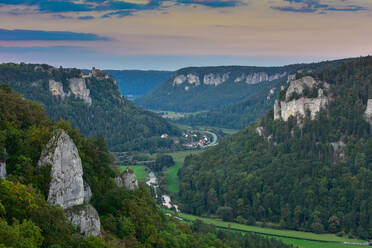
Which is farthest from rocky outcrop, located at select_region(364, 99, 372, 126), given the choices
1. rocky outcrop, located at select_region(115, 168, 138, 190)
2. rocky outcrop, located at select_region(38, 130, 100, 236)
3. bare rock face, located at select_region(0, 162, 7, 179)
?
bare rock face, located at select_region(0, 162, 7, 179)

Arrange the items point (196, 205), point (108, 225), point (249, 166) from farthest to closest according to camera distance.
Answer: point (249, 166) → point (196, 205) → point (108, 225)

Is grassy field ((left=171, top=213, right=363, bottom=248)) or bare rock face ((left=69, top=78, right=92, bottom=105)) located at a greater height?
bare rock face ((left=69, top=78, right=92, bottom=105))

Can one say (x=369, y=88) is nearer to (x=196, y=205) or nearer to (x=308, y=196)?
(x=308, y=196)

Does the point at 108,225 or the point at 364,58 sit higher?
the point at 364,58

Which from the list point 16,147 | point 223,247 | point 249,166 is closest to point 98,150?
point 16,147

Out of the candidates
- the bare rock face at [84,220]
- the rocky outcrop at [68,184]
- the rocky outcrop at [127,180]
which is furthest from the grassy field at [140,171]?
the bare rock face at [84,220]

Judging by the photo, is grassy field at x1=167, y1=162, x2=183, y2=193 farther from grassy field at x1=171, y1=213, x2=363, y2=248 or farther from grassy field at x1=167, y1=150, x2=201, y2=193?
grassy field at x1=171, y1=213, x2=363, y2=248
